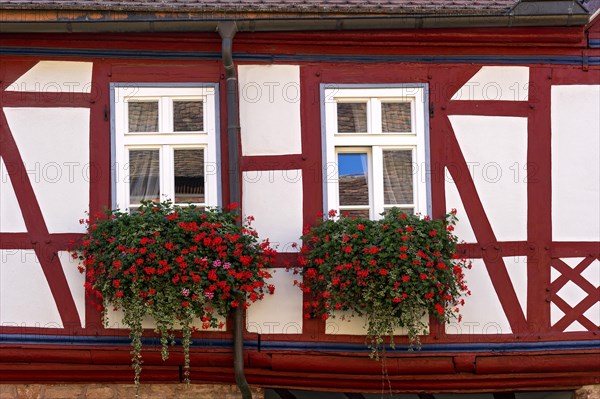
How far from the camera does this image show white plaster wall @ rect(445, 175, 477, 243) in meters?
9.27

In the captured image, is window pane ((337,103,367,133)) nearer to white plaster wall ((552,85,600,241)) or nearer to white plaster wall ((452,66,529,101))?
white plaster wall ((452,66,529,101))

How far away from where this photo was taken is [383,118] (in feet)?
31.0

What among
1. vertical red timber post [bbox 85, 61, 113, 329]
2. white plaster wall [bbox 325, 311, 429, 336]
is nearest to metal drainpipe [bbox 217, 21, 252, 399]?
white plaster wall [bbox 325, 311, 429, 336]

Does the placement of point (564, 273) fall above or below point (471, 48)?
below

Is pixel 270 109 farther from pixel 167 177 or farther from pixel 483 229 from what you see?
pixel 483 229

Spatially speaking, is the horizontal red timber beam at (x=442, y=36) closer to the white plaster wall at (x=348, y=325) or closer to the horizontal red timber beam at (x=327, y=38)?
the horizontal red timber beam at (x=327, y=38)

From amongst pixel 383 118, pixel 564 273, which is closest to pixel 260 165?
pixel 383 118

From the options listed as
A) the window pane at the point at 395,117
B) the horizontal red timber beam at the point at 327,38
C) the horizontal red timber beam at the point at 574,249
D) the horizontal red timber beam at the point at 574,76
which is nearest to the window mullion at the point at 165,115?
the horizontal red timber beam at the point at 327,38

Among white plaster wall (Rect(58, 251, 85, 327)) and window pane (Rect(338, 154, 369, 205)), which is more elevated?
window pane (Rect(338, 154, 369, 205))

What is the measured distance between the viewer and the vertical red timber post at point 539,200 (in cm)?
928

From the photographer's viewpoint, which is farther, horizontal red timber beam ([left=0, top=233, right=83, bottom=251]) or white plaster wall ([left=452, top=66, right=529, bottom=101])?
white plaster wall ([left=452, top=66, right=529, bottom=101])

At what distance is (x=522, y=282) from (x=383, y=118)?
1.81 meters

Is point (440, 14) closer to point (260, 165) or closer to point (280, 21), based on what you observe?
point (280, 21)

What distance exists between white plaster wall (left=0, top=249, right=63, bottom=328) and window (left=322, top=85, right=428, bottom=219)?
2478mm
